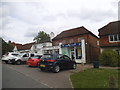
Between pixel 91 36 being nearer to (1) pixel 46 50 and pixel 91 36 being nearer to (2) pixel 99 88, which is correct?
(1) pixel 46 50

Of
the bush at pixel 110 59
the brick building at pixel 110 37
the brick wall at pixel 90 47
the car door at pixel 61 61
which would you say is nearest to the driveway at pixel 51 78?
the car door at pixel 61 61

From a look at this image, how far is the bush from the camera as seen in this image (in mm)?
15859

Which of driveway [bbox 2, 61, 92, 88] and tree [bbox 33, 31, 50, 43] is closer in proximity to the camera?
driveway [bbox 2, 61, 92, 88]

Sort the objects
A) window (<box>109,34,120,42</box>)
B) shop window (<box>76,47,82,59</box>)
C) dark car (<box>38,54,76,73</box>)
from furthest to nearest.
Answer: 1. shop window (<box>76,47,82,59</box>)
2. window (<box>109,34,120,42</box>)
3. dark car (<box>38,54,76,73</box>)

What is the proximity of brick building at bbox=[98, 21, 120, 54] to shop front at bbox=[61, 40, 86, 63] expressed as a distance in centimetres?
377

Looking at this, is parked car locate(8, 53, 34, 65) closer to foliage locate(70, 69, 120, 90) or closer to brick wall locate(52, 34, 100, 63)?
brick wall locate(52, 34, 100, 63)

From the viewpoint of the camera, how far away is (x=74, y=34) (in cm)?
2675

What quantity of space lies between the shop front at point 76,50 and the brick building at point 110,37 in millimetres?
3771

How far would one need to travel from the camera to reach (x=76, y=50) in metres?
21.2

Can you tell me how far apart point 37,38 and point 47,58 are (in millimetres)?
55866

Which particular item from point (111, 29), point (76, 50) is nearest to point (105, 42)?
point (111, 29)

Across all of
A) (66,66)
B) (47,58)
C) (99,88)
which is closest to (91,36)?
(66,66)

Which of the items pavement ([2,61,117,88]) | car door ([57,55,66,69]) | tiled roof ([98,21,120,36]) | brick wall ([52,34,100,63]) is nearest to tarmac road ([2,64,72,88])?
pavement ([2,61,117,88])

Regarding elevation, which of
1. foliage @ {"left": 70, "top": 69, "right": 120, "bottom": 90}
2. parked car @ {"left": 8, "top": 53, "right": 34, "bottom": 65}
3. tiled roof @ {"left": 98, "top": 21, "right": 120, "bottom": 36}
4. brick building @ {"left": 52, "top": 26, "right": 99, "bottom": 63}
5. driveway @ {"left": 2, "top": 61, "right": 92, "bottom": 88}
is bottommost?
driveway @ {"left": 2, "top": 61, "right": 92, "bottom": 88}
